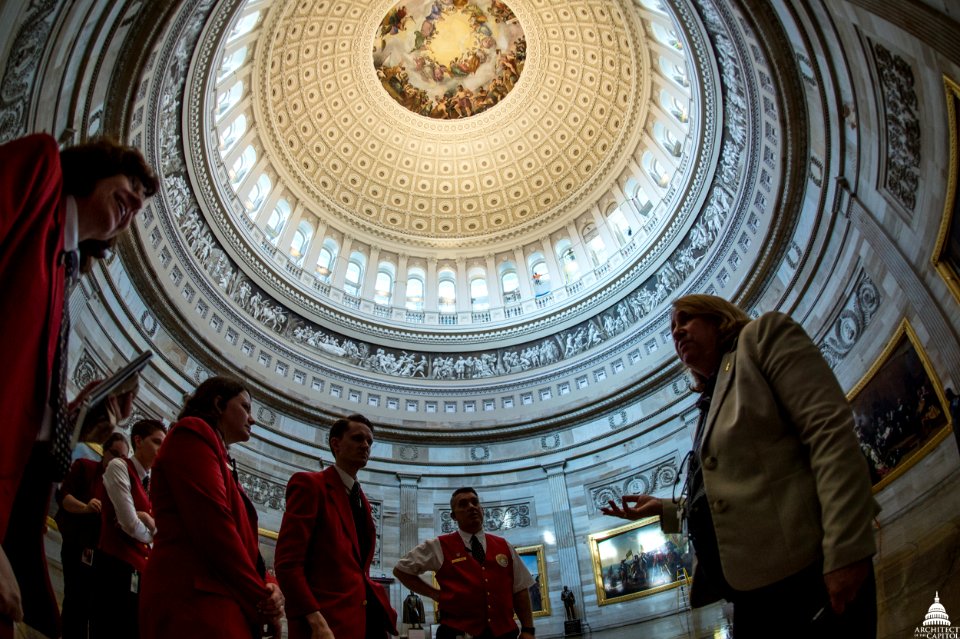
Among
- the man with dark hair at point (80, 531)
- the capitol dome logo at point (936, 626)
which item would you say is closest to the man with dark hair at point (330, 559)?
the man with dark hair at point (80, 531)

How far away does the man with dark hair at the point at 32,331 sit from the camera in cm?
218

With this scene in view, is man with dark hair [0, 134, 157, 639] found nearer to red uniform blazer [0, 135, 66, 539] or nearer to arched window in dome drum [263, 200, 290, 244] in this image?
red uniform blazer [0, 135, 66, 539]

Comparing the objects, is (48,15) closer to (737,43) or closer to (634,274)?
(737,43)

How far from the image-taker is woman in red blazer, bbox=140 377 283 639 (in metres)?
3.07

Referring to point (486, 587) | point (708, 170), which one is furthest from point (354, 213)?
point (486, 587)

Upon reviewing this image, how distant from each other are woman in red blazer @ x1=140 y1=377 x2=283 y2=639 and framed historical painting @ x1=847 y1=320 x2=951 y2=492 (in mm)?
10173

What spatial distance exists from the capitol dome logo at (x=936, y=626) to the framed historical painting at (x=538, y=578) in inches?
409

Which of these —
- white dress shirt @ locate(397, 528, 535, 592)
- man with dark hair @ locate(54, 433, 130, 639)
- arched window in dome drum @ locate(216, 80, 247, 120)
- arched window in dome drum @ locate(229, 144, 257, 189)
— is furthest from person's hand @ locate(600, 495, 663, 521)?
arched window in dome drum @ locate(216, 80, 247, 120)

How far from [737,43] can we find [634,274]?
8.75m

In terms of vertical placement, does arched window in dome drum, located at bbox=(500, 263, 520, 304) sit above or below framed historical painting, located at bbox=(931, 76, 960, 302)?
above

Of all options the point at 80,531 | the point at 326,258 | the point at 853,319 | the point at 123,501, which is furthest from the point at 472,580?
the point at 326,258

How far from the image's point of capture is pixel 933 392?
9773 mm

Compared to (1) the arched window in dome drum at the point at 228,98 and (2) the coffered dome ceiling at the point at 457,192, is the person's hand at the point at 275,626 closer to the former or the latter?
(2) the coffered dome ceiling at the point at 457,192

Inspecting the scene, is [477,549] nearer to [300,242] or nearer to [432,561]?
[432,561]
